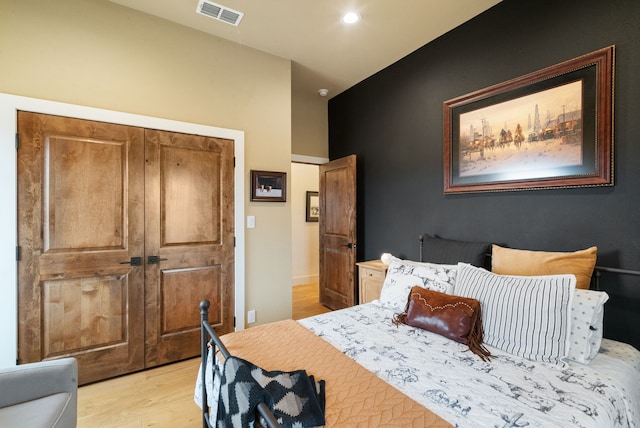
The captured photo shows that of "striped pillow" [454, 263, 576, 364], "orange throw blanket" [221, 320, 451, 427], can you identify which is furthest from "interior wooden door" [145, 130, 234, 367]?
"striped pillow" [454, 263, 576, 364]

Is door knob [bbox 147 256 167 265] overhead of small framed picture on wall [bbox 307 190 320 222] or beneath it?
beneath

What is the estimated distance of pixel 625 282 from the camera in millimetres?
1816

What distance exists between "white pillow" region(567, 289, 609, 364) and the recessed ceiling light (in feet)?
8.63

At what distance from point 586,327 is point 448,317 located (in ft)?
2.11

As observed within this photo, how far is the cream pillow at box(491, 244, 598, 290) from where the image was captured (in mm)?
1781

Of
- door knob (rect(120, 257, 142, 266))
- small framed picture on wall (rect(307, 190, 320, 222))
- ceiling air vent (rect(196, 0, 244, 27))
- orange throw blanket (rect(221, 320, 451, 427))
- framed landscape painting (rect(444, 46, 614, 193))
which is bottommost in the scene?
orange throw blanket (rect(221, 320, 451, 427))

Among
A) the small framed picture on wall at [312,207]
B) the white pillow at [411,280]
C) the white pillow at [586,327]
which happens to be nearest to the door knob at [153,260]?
the white pillow at [411,280]

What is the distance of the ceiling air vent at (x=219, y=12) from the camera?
237 cm

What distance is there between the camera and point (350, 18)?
2545mm

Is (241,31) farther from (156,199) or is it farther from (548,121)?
(548,121)

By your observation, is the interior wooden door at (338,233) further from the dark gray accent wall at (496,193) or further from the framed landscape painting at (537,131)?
the framed landscape painting at (537,131)

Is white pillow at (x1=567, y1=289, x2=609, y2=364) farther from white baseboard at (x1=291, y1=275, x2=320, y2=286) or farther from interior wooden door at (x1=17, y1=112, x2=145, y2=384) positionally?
white baseboard at (x1=291, y1=275, x2=320, y2=286)

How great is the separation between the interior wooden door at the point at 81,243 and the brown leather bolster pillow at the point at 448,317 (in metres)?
2.23

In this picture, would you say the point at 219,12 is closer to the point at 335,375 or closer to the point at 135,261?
the point at 135,261
